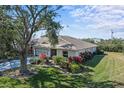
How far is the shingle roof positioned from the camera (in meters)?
8.57

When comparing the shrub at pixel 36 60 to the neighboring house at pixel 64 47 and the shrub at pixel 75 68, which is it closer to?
the neighboring house at pixel 64 47

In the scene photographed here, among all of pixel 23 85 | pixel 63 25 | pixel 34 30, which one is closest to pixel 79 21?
pixel 63 25

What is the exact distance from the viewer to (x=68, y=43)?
8.59m

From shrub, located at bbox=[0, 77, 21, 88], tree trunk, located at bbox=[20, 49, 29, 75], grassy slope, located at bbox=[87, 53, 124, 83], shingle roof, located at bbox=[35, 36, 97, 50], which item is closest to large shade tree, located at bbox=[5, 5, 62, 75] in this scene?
tree trunk, located at bbox=[20, 49, 29, 75]

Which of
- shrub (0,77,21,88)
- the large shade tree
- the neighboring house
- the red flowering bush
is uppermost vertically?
the large shade tree

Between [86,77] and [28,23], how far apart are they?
6.32 feet

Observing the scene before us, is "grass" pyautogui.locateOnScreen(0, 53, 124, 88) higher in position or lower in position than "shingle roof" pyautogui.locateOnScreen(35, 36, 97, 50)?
lower

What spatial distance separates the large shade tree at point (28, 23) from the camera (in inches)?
340

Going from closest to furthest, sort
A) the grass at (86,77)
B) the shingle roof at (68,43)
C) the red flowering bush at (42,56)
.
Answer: the grass at (86,77), the shingle roof at (68,43), the red flowering bush at (42,56)

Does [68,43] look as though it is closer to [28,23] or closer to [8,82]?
[28,23]

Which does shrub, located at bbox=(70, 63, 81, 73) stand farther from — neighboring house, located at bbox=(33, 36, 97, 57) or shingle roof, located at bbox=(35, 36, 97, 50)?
shingle roof, located at bbox=(35, 36, 97, 50)

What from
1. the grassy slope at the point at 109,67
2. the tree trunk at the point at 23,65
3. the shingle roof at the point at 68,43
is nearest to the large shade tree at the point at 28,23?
the tree trunk at the point at 23,65

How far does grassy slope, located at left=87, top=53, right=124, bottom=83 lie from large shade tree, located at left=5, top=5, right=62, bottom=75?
1161 millimetres
